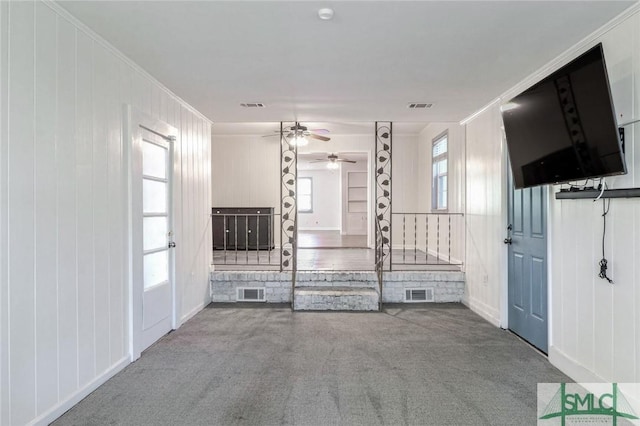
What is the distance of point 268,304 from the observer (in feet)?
16.3

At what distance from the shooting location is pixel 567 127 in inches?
93.9

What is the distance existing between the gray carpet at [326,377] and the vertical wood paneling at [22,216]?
16.3 inches

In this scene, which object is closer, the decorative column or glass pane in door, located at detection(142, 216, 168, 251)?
glass pane in door, located at detection(142, 216, 168, 251)

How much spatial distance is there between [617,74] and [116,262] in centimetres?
384

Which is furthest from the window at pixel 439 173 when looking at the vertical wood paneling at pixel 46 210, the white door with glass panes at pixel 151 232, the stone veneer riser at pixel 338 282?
the vertical wood paneling at pixel 46 210

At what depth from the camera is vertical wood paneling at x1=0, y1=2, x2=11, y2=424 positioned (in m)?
1.83

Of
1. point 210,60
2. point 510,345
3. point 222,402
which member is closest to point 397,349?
point 510,345

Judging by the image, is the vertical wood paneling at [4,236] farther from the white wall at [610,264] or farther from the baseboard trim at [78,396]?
the white wall at [610,264]

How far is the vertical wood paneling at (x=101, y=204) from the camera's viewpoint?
2.59m

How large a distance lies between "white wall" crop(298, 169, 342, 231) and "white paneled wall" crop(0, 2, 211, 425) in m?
9.49

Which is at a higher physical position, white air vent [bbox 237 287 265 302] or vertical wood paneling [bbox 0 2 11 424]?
vertical wood paneling [bbox 0 2 11 424]

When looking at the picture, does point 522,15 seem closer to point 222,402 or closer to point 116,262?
point 222,402

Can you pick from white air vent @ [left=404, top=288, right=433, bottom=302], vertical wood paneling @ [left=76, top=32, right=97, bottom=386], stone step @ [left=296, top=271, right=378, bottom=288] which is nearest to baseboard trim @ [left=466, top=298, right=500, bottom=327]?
white air vent @ [left=404, top=288, right=433, bottom=302]

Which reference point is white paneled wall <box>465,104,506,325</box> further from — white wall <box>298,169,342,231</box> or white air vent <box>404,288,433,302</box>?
white wall <box>298,169,342,231</box>
